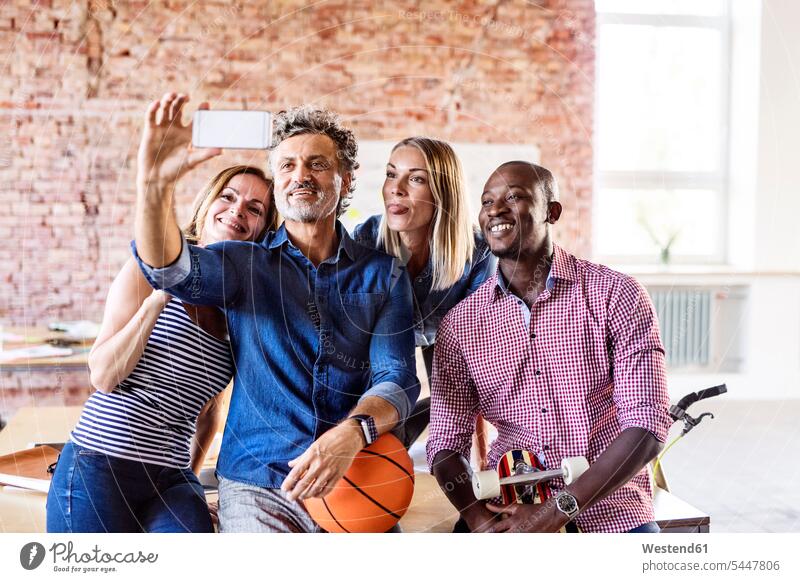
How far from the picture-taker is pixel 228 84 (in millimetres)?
1191

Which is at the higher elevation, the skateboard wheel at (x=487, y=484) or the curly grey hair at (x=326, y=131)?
the curly grey hair at (x=326, y=131)

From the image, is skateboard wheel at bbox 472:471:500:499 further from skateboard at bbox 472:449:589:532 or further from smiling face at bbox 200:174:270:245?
smiling face at bbox 200:174:270:245

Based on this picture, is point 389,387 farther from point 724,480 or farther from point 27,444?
point 724,480

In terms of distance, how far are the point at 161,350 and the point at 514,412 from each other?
540mm

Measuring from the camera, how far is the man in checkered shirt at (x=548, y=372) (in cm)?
117

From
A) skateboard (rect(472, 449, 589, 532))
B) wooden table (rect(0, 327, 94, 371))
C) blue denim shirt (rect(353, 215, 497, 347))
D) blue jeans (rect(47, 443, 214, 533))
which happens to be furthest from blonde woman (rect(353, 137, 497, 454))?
wooden table (rect(0, 327, 94, 371))

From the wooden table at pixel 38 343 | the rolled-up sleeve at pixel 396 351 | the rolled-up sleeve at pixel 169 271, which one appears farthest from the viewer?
the wooden table at pixel 38 343

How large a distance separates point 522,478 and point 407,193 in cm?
46

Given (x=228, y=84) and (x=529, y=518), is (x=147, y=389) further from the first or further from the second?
(x=529, y=518)

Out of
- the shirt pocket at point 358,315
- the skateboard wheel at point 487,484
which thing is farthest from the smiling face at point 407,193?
the skateboard wheel at point 487,484

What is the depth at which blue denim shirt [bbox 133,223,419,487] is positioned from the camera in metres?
1.15

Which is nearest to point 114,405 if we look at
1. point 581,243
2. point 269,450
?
point 269,450

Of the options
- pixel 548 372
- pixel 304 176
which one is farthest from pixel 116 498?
pixel 548 372
